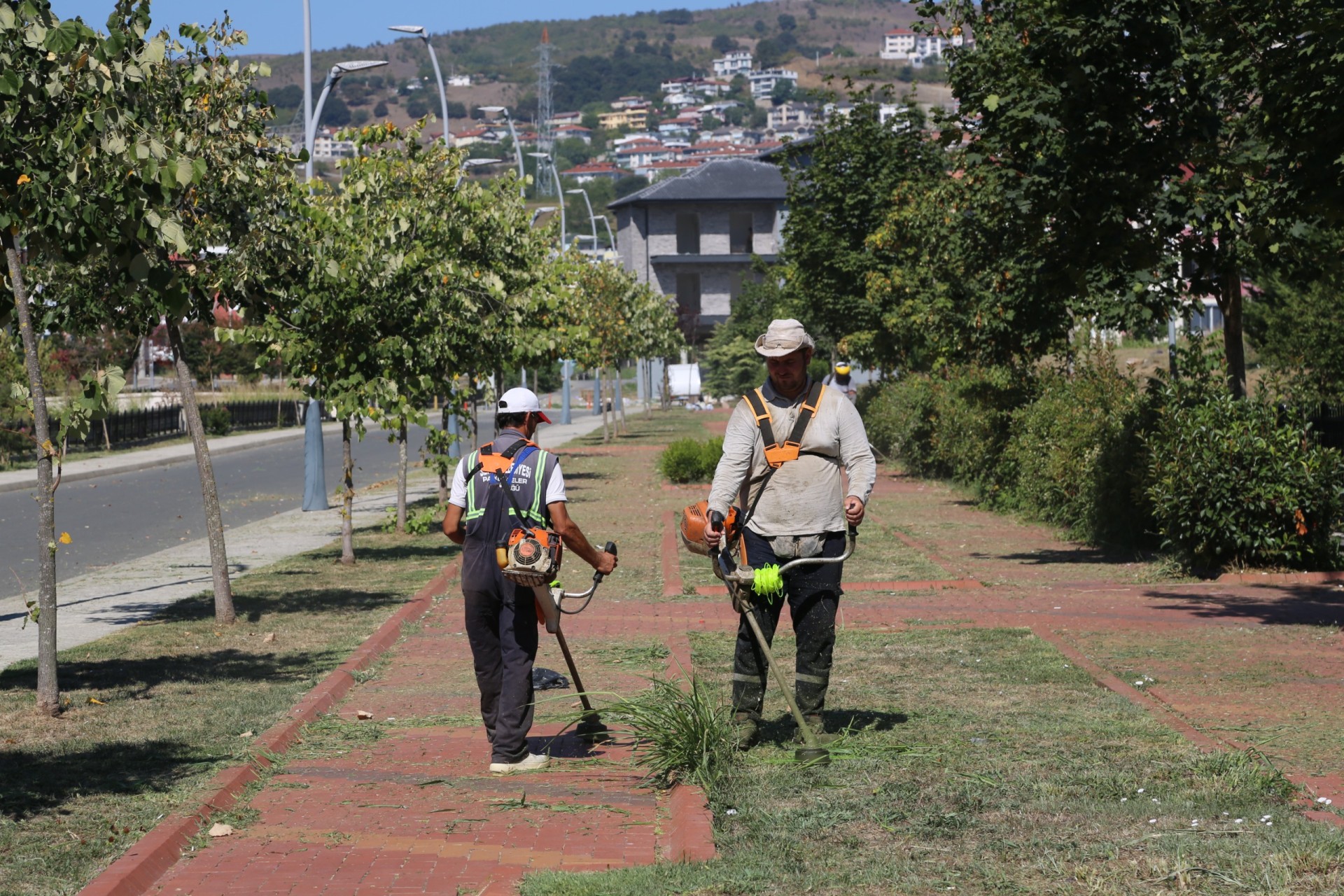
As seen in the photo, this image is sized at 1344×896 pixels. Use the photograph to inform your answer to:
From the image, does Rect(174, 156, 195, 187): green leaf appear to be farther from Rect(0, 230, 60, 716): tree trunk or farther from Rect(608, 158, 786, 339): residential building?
Rect(608, 158, 786, 339): residential building

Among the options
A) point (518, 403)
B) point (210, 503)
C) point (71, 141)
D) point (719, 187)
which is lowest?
point (210, 503)

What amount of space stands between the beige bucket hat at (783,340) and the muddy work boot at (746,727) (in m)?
1.73

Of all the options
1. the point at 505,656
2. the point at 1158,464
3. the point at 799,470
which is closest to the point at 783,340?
the point at 799,470

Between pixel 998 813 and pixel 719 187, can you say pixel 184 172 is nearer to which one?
pixel 998 813

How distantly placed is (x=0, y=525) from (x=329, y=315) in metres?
→ 9.18

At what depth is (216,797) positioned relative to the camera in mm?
6648

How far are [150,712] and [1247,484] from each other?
902cm

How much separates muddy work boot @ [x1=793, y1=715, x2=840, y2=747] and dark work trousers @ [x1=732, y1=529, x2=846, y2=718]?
0.03m

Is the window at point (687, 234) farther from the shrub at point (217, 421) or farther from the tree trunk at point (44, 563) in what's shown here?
the tree trunk at point (44, 563)

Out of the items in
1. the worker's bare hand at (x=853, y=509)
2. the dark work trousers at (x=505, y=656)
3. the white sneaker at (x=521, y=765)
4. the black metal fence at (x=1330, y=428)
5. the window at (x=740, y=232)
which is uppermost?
the window at (x=740, y=232)

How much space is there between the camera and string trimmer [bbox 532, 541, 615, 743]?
7.34m

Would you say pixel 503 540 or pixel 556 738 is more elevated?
pixel 503 540

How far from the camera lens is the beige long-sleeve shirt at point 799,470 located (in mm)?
7082

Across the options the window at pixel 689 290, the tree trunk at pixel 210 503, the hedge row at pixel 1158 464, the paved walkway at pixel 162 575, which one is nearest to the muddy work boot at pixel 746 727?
the paved walkway at pixel 162 575
